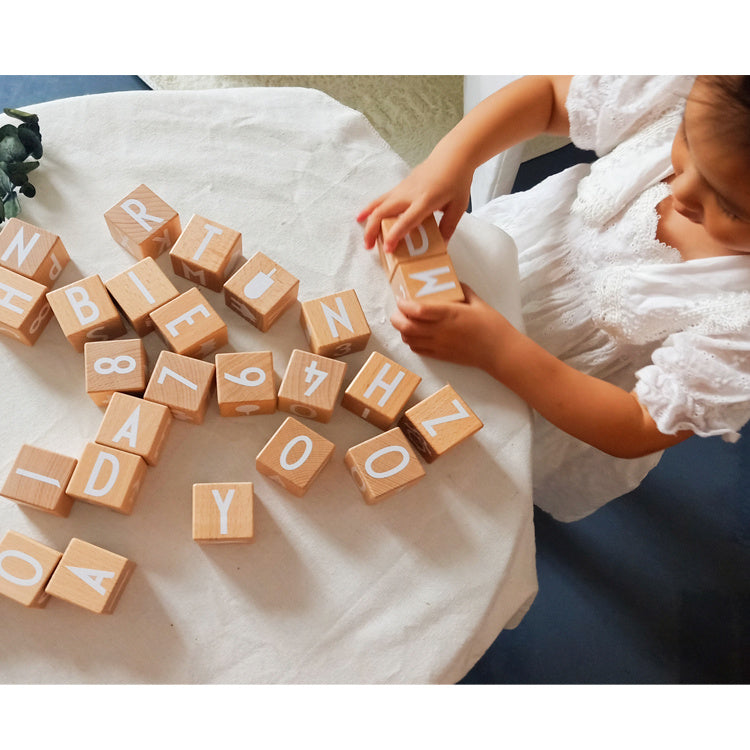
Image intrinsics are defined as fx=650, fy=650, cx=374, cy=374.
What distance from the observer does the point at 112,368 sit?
71 centimetres

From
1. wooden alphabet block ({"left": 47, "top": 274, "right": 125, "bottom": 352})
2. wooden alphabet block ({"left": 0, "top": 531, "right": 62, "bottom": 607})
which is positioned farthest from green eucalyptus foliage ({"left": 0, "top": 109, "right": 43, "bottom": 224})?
wooden alphabet block ({"left": 0, "top": 531, "right": 62, "bottom": 607})

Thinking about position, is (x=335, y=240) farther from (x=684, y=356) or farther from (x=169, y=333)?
(x=684, y=356)

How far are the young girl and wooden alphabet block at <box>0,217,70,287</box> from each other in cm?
37

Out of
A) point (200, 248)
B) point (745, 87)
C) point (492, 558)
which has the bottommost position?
point (492, 558)

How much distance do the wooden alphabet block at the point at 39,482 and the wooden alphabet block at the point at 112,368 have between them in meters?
0.08

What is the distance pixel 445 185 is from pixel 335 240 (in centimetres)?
16

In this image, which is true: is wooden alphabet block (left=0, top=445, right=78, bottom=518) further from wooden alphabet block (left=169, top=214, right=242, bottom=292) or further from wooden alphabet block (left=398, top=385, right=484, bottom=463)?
wooden alphabet block (left=398, top=385, right=484, bottom=463)

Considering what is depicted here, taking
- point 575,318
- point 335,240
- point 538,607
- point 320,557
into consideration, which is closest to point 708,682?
point 538,607

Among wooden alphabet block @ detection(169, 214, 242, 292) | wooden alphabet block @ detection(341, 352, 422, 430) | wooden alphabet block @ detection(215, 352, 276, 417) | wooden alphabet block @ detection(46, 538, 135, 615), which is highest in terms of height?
wooden alphabet block @ detection(169, 214, 242, 292)

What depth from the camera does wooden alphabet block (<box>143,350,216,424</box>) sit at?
2.29 feet

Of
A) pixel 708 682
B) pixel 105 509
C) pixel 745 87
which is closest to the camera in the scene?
pixel 745 87

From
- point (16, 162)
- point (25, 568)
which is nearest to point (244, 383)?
point (25, 568)

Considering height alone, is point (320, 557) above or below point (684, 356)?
below

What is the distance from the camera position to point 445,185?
830mm
